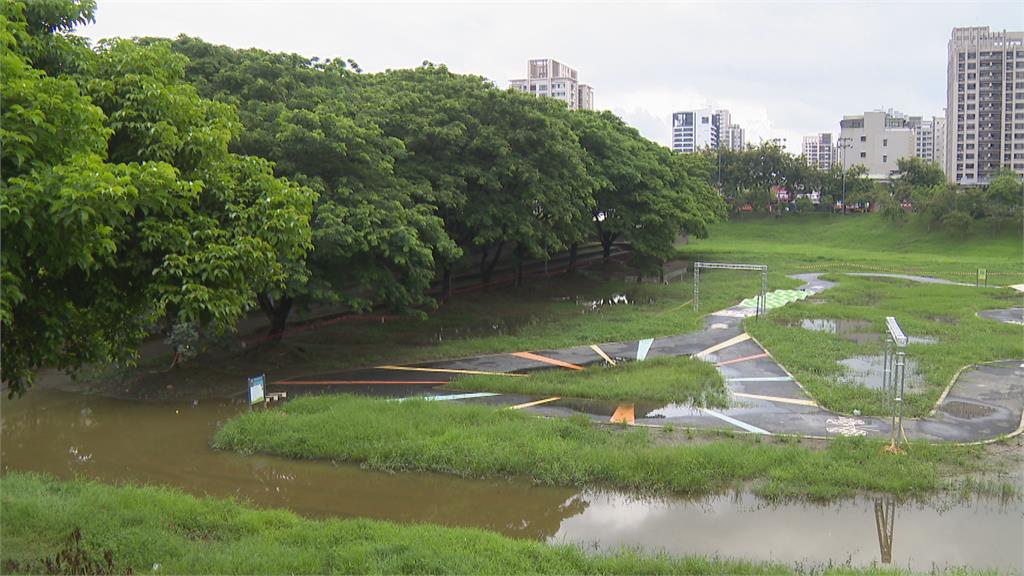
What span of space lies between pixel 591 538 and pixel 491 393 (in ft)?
23.8

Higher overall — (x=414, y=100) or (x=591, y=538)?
(x=414, y=100)

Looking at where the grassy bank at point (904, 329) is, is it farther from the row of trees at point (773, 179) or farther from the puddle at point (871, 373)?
the row of trees at point (773, 179)

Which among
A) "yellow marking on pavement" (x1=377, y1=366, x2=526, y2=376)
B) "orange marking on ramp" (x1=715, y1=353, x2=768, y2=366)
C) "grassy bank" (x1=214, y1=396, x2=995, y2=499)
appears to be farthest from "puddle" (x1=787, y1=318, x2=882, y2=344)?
"grassy bank" (x1=214, y1=396, x2=995, y2=499)

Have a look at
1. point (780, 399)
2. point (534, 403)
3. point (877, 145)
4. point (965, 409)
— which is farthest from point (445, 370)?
point (877, 145)

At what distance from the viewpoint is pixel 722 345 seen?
72.4 feet

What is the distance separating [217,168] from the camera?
973cm

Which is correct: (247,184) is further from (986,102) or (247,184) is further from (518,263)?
(986,102)

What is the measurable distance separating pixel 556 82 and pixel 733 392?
107 meters

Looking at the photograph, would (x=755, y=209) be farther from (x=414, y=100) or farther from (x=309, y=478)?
(x=309, y=478)

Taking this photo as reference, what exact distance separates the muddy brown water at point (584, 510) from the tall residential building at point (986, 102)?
100060 millimetres

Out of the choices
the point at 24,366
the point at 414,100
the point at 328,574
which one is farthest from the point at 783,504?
the point at 414,100

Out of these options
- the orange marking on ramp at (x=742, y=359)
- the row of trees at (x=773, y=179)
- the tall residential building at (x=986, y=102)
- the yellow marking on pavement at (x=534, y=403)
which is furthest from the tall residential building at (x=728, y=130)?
the yellow marking on pavement at (x=534, y=403)

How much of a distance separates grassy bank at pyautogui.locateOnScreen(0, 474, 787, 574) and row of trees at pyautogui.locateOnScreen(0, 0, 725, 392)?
177 cm

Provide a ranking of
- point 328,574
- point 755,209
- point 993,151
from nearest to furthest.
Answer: point 328,574, point 755,209, point 993,151
